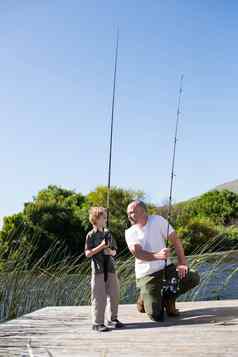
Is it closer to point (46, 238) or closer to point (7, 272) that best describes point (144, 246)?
point (7, 272)

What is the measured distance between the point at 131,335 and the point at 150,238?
0.81 metres

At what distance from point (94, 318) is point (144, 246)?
68cm

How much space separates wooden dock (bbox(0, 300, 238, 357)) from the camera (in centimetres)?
299

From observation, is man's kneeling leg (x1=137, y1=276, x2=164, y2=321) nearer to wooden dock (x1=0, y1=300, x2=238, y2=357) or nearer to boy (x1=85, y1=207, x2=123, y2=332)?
wooden dock (x1=0, y1=300, x2=238, y2=357)

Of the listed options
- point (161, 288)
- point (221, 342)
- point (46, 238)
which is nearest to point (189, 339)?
point (221, 342)

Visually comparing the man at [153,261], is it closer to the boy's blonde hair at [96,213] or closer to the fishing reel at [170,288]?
the fishing reel at [170,288]

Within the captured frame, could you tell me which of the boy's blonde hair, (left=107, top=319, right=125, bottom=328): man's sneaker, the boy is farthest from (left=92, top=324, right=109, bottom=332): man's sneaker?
the boy's blonde hair

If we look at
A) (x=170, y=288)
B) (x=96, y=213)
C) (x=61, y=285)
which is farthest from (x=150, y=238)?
(x=61, y=285)

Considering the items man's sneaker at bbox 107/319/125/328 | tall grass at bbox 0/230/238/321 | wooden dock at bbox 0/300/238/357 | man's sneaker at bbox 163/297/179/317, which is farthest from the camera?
tall grass at bbox 0/230/238/321

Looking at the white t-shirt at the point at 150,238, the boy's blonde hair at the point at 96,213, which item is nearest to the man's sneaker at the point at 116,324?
the white t-shirt at the point at 150,238

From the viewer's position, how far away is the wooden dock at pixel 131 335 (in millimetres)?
2992

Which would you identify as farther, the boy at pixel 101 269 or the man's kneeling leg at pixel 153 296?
the man's kneeling leg at pixel 153 296

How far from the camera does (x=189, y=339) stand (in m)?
3.24

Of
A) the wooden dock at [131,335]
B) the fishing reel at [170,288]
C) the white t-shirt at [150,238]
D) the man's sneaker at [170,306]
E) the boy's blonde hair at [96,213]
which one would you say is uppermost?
the boy's blonde hair at [96,213]
